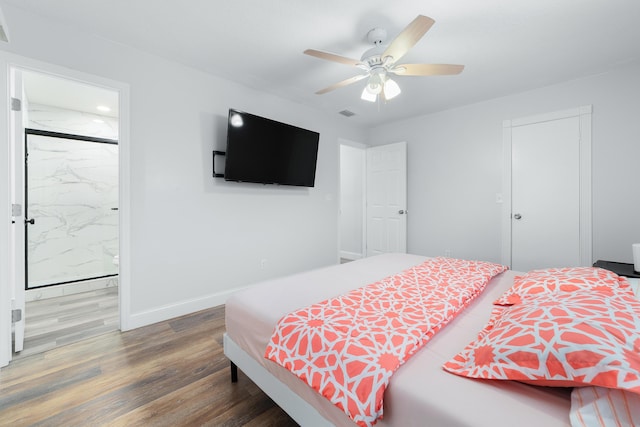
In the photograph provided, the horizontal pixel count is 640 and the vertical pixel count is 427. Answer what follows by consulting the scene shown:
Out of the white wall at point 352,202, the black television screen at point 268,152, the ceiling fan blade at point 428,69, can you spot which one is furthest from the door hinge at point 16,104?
the white wall at point 352,202

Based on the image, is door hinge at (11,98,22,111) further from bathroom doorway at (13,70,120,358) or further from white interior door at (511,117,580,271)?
white interior door at (511,117,580,271)

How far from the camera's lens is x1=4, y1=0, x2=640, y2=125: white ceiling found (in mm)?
1908


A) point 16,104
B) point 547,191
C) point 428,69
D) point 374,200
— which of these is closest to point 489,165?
point 547,191

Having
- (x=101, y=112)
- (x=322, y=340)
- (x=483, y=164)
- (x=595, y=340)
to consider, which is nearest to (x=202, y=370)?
(x=322, y=340)

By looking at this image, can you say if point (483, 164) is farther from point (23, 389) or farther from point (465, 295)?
point (23, 389)

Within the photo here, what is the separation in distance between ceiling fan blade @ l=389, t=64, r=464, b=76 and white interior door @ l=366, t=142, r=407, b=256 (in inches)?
86.5

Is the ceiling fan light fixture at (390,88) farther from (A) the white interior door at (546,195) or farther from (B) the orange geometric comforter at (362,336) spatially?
(A) the white interior door at (546,195)

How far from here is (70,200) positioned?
11.4 ft

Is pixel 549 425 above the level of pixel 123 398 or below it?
above

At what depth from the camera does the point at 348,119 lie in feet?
14.4

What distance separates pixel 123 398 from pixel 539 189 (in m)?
4.29

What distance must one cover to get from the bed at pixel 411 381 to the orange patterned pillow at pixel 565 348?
0.06 meters

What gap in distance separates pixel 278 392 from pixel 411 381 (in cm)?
69

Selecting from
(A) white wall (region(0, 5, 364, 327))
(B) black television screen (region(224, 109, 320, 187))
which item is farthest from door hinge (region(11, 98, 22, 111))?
(B) black television screen (region(224, 109, 320, 187))
